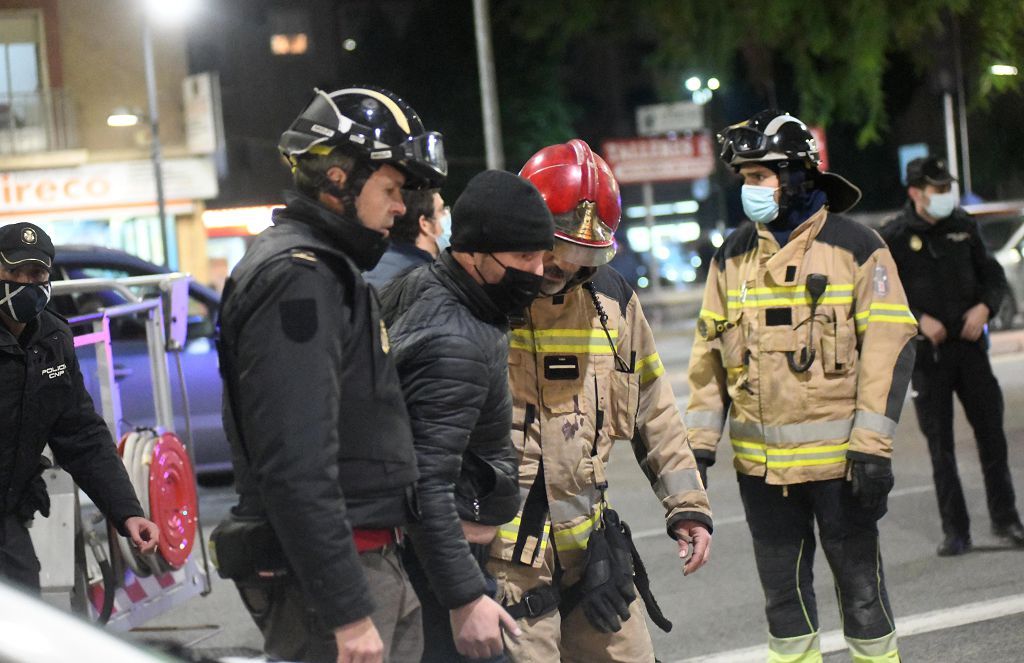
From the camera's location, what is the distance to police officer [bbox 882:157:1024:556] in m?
6.99

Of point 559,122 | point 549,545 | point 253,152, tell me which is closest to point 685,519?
point 549,545

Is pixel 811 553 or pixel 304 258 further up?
pixel 304 258

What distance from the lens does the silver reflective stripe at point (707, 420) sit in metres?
4.82

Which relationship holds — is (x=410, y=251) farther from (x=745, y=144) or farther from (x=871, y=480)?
(x=871, y=480)

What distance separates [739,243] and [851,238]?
402mm

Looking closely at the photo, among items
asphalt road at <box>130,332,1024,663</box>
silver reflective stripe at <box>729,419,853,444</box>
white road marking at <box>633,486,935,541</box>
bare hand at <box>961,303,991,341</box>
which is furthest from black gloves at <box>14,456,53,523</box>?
bare hand at <box>961,303,991,341</box>

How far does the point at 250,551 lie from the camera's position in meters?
2.70

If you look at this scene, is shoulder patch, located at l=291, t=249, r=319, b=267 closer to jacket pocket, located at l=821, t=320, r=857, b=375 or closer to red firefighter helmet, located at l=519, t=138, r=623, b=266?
red firefighter helmet, located at l=519, t=138, r=623, b=266

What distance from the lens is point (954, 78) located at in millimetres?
13023

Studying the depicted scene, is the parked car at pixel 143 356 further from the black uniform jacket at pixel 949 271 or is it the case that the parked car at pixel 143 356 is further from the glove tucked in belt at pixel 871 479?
the glove tucked in belt at pixel 871 479

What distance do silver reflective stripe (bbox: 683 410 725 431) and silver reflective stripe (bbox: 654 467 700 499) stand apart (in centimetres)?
82

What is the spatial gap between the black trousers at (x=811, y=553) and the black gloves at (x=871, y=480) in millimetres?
95

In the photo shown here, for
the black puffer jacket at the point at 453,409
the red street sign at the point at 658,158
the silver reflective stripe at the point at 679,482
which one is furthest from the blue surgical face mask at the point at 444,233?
the red street sign at the point at 658,158

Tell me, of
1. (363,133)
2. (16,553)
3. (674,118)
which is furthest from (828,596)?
(674,118)
